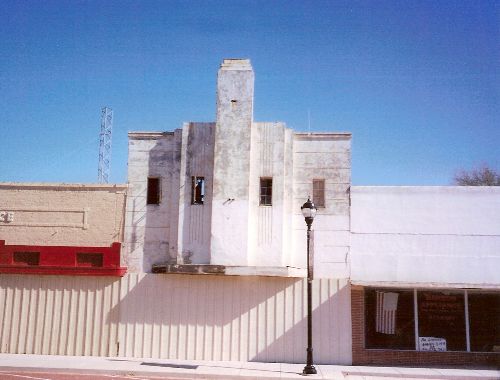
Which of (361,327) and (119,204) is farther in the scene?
Answer: (119,204)

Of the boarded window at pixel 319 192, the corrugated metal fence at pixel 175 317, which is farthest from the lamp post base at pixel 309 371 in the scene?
the boarded window at pixel 319 192

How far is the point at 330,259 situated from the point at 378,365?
400cm

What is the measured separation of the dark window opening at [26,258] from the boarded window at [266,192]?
875 cm

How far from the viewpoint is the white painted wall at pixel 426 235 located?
18.2 meters

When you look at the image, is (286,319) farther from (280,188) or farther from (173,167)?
(173,167)

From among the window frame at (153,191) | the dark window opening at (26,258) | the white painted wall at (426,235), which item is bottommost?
the dark window opening at (26,258)

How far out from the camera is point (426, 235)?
728 inches

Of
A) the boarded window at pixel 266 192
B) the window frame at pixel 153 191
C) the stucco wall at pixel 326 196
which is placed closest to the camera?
the stucco wall at pixel 326 196

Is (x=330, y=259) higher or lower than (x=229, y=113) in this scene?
lower

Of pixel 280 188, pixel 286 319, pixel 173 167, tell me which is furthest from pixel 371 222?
pixel 173 167

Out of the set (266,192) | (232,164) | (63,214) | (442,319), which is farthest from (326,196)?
(63,214)

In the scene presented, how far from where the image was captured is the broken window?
18.9 metres

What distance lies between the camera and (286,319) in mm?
17875

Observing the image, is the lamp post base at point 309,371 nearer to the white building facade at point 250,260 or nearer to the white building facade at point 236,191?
the white building facade at point 250,260
